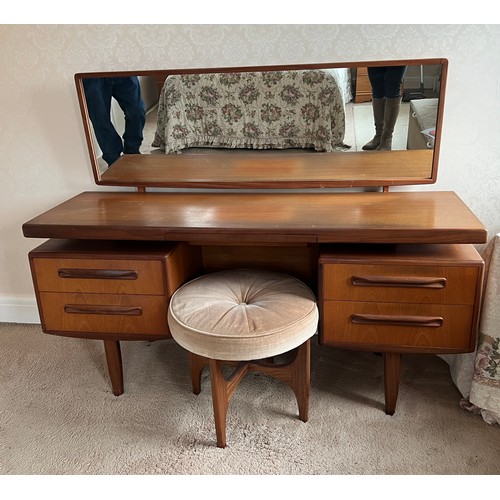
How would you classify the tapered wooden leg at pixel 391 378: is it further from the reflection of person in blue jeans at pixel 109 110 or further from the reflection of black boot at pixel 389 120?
the reflection of person in blue jeans at pixel 109 110

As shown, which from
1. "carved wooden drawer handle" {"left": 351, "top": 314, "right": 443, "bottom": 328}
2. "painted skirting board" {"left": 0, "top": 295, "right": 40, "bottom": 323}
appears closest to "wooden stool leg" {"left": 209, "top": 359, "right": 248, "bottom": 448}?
"carved wooden drawer handle" {"left": 351, "top": 314, "right": 443, "bottom": 328}

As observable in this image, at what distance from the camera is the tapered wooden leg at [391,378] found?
1.66m

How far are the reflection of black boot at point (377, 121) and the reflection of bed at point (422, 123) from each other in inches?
3.5

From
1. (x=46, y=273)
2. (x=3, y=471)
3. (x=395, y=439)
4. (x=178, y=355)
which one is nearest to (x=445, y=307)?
(x=395, y=439)

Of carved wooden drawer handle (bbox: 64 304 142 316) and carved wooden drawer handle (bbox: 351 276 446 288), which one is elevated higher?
carved wooden drawer handle (bbox: 351 276 446 288)

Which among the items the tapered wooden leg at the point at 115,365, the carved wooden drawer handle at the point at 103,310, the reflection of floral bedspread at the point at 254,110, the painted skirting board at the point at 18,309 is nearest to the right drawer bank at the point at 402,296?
the reflection of floral bedspread at the point at 254,110

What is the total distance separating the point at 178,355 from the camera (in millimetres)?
2076

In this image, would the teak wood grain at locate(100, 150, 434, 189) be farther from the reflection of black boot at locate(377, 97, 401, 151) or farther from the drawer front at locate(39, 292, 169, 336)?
the drawer front at locate(39, 292, 169, 336)

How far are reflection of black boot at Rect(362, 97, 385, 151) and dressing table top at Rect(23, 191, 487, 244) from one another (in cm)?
16

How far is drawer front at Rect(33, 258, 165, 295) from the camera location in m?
1.61

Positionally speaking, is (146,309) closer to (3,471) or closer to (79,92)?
(3,471)

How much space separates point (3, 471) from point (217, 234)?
94 cm

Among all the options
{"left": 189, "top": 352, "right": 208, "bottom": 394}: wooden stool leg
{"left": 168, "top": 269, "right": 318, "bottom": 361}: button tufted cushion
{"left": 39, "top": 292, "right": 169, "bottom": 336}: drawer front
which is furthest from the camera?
{"left": 189, "top": 352, "right": 208, "bottom": 394}: wooden stool leg

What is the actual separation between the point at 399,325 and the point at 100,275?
2.97ft
